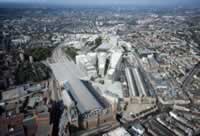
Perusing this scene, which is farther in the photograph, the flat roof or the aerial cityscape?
the flat roof

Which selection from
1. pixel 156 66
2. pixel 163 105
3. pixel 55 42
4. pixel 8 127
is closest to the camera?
pixel 8 127

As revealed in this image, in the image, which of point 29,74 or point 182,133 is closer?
point 182,133

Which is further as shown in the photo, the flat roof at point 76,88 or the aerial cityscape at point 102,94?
the flat roof at point 76,88

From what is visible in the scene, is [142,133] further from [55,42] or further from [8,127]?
[55,42]

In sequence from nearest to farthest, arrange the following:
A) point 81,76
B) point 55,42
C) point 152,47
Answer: point 81,76
point 152,47
point 55,42

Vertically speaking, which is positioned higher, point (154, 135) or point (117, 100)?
point (117, 100)

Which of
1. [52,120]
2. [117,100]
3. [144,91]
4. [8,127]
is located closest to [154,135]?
[117,100]

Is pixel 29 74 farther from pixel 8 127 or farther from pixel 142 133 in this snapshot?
pixel 142 133
